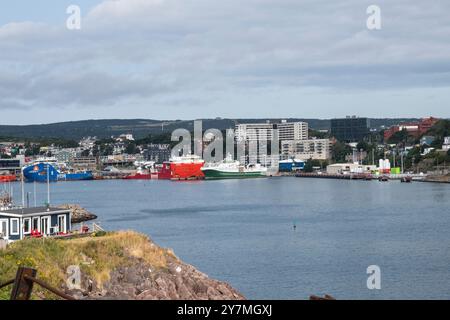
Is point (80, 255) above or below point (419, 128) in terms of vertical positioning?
below

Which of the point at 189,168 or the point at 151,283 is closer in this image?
the point at 151,283

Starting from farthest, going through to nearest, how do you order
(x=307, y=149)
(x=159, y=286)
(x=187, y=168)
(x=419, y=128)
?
1. (x=307, y=149)
2. (x=419, y=128)
3. (x=187, y=168)
4. (x=159, y=286)

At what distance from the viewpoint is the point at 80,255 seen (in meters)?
11.6

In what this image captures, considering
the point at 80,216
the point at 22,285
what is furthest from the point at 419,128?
the point at 22,285

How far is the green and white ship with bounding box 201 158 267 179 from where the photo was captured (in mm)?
84444

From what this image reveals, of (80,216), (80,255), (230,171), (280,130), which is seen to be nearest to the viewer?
(80,255)

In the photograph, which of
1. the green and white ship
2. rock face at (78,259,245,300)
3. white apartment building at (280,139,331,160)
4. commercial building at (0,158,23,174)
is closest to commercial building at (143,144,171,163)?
white apartment building at (280,139,331,160)

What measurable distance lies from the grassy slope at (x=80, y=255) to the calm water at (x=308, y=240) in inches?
129

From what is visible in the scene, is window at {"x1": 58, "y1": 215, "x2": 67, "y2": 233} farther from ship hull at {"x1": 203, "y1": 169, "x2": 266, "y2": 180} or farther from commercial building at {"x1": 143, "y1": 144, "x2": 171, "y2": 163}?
commercial building at {"x1": 143, "y1": 144, "x2": 171, "y2": 163}

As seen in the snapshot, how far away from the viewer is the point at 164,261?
1238 cm

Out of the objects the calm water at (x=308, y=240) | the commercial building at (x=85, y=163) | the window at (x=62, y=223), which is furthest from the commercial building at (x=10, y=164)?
the window at (x=62, y=223)

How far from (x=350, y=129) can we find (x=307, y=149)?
1891cm

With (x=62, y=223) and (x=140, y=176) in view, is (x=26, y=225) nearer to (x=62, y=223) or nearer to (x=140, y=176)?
(x=62, y=223)

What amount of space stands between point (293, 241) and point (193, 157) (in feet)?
203
